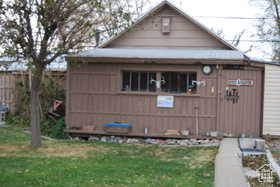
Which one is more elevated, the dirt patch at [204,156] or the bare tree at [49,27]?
the bare tree at [49,27]

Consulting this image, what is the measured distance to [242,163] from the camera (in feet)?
24.1

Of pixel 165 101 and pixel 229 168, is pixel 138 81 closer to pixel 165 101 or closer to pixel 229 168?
pixel 165 101

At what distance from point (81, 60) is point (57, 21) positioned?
306cm

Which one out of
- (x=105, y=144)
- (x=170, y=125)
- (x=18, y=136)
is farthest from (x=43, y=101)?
(x=170, y=125)

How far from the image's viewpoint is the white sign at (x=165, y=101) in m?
11.0

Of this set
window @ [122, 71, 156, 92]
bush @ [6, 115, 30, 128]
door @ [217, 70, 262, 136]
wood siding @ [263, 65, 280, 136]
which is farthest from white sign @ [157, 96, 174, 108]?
bush @ [6, 115, 30, 128]

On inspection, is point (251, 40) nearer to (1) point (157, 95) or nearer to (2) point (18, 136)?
(1) point (157, 95)

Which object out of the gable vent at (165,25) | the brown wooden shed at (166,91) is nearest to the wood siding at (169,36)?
the gable vent at (165,25)

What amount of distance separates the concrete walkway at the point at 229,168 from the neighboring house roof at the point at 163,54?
2.92 metres

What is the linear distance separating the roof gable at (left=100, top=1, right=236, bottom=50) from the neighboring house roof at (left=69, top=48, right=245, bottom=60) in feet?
1.24

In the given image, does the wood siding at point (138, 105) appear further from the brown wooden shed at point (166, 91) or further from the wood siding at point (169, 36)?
the wood siding at point (169, 36)

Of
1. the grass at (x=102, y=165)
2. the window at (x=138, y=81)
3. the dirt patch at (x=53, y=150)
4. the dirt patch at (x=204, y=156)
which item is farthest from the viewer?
the window at (x=138, y=81)

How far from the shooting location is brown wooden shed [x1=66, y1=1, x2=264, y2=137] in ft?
35.1

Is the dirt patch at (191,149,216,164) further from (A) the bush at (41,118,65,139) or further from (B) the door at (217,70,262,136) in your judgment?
(A) the bush at (41,118,65,139)
